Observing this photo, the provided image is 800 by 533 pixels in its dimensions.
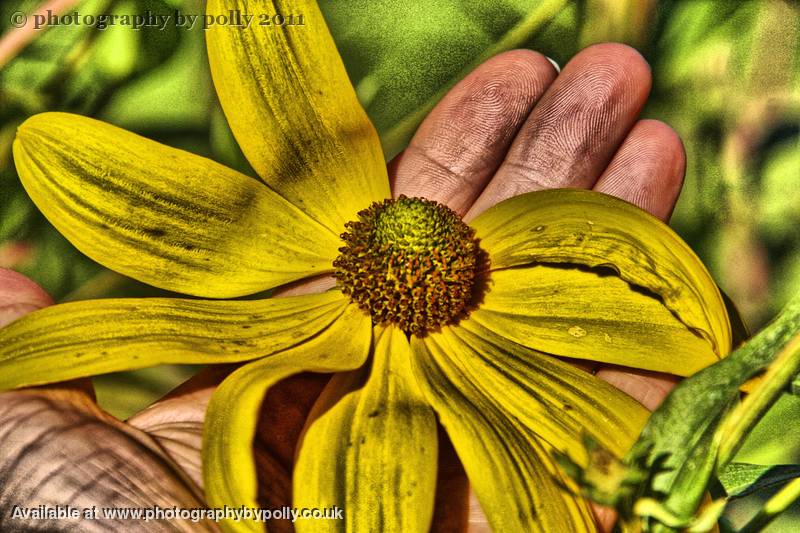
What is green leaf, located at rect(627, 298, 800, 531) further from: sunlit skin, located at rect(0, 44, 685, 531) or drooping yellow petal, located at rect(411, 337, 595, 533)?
sunlit skin, located at rect(0, 44, 685, 531)

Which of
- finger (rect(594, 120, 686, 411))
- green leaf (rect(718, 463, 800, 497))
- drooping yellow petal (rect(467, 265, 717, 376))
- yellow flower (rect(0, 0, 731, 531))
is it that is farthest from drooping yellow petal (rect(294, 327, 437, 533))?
finger (rect(594, 120, 686, 411))

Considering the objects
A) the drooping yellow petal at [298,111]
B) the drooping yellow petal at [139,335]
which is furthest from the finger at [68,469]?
the drooping yellow petal at [298,111]

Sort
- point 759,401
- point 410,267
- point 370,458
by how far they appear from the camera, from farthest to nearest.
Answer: point 410,267, point 370,458, point 759,401

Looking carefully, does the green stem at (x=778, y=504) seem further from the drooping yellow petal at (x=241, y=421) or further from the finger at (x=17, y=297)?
the finger at (x=17, y=297)

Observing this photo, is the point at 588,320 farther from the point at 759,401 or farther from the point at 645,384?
the point at 759,401

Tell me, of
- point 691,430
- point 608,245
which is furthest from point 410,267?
point 691,430

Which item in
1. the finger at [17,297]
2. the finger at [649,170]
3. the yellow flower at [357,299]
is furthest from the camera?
the finger at [649,170]
